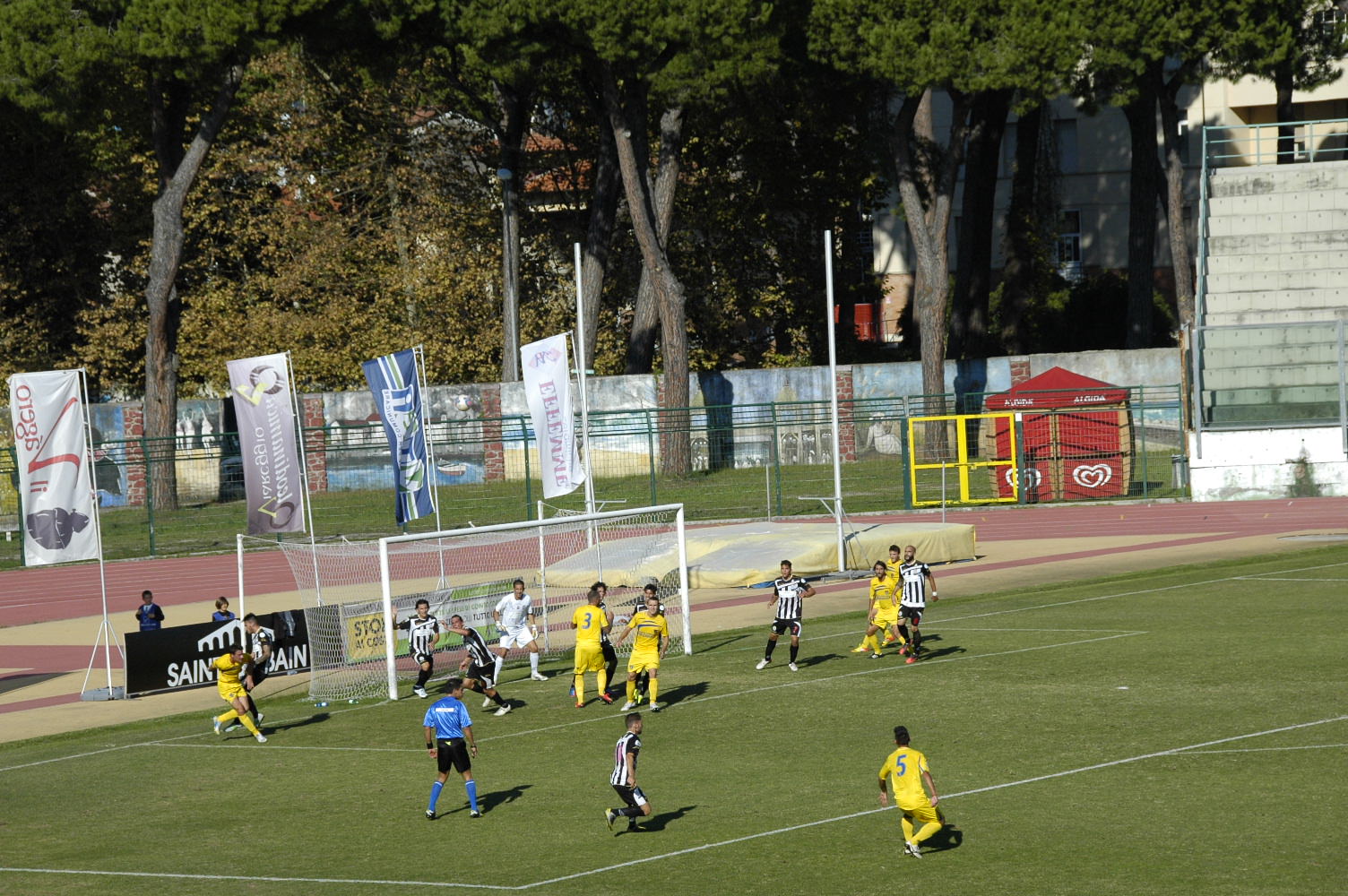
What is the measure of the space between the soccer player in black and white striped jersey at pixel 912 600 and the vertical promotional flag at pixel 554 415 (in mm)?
7955

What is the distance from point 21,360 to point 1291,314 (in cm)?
4022

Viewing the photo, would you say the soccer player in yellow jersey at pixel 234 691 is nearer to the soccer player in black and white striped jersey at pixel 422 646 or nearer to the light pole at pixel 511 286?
the soccer player in black and white striped jersey at pixel 422 646

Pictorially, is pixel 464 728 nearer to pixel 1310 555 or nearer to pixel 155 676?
pixel 155 676

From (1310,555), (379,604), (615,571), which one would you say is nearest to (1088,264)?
(1310,555)

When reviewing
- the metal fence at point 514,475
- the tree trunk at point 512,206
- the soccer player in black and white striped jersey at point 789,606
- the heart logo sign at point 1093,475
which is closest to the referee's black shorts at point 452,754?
the soccer player in black and white striped jersey at point 789,606

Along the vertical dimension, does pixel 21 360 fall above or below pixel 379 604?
above

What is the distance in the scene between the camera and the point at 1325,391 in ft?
124

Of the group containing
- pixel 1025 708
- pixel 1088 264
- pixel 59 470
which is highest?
pixel 1088 264

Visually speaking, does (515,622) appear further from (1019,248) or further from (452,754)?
(1019,248)

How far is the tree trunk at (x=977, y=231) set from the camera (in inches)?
2094

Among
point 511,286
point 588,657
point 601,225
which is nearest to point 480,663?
point 588,657

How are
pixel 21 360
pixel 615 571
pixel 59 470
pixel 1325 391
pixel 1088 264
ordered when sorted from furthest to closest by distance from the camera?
1. pixel 1088 264
2. pixel 21 360
3. pixel 1325 391
4. pixel 615 571
5. pixel 59 470

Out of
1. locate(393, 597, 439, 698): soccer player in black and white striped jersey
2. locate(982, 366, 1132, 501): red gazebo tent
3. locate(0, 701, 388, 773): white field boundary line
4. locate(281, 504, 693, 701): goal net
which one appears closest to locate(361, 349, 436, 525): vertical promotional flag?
locate(281, 504, 693, 701): goal net

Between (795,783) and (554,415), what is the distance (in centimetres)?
1364
